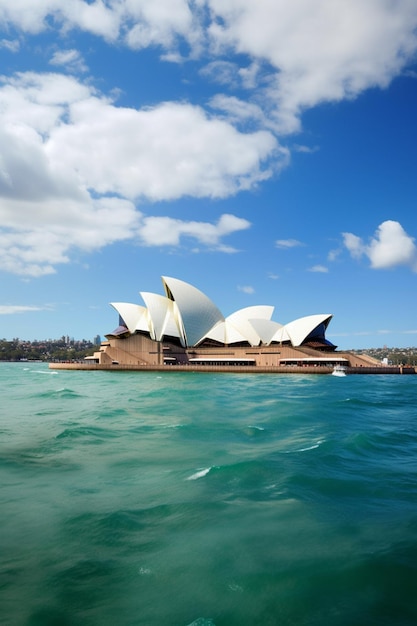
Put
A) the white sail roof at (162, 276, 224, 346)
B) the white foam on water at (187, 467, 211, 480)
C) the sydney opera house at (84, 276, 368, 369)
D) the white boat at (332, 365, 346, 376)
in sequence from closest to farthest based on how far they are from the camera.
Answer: the white foam on water at (187, 467, 211, 480)
the white boat at (332, 365, 346, 376)
the sydney opera house at (84, 276, 368, 369)
the white sail roof at (162, 276, 224, 346)

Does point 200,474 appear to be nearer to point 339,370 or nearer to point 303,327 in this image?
point 339,370

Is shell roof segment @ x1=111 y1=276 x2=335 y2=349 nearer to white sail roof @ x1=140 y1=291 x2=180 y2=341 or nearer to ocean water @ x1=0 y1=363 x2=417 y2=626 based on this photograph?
white sail roof @ x1=140 y1=291 x2=180 y2=341

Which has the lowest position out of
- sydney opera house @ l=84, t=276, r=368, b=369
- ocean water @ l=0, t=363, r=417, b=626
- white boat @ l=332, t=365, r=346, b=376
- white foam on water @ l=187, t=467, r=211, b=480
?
white boat @ l=332, t=365, r=346, b=376

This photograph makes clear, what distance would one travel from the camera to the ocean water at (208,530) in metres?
4.18

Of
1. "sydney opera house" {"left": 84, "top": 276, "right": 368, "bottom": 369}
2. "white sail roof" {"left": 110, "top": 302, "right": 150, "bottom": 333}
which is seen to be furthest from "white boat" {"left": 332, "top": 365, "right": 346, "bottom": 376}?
"white sail roof" {"left": 110, "top": 302, "right": 150, "bottom": 333}

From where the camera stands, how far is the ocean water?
13.7 ft

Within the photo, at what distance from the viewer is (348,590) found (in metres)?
4.42

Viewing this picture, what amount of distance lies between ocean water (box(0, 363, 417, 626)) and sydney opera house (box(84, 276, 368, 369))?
50.9 meters

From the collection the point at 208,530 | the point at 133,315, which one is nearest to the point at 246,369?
the point at 133,315

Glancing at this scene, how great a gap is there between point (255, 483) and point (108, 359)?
2338 inches

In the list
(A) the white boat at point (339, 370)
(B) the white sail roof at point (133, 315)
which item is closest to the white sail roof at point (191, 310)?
(B) the white sail roof at point (133, 315)

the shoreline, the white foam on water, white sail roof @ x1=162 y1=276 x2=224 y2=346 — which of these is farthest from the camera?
white sail roof @ x1=162 y1=276 x2=224 y2=346

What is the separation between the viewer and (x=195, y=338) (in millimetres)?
66188

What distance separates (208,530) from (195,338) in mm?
60364
